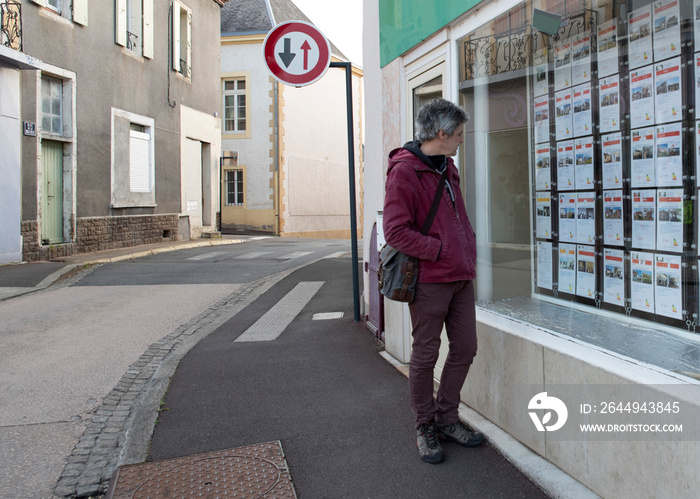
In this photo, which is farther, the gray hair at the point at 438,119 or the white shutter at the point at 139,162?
the white shutter at the point at 139,162

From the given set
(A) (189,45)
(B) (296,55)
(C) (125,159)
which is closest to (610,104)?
(B) (296,55)

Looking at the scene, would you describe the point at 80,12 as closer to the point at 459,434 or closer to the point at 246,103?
the point at 246,103

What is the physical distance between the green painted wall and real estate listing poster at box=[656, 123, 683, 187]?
55.4 inches

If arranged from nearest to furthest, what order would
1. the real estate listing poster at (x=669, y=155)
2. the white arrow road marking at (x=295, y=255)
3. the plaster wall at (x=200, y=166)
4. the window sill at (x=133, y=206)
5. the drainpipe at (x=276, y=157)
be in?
the real estate listing poster at (x=669, y=155), the white arrow road marking at (x=295, y=255), the window sill at (x=133, y=206), the plaster wall at (x=200, y=166), the drainpipe at (x=276, y=157)

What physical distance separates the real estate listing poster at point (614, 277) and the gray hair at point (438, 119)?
122 centimetres

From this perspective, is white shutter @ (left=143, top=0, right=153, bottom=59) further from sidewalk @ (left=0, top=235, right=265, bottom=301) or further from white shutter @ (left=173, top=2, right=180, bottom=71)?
sidewalk @ (left=0, top=235, right=265, bottom=301)

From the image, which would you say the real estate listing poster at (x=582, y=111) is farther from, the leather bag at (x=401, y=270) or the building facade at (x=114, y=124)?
the building facade at (x=114, y=124)

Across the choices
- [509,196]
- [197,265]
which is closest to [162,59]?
[197,265]

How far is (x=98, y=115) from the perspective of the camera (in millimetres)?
16078

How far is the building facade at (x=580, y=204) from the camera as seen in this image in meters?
3.00

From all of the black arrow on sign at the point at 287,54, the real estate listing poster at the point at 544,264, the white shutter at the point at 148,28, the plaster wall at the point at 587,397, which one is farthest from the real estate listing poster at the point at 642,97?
the white shutter at the point at 148,28

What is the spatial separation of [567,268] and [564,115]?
950 millimetres

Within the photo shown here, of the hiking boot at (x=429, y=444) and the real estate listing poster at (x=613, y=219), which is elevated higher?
the real estate listing poster at (x=613, y=219)

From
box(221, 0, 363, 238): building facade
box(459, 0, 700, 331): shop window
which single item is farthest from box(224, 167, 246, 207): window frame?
box(459, 0, 700, 331): shop window
